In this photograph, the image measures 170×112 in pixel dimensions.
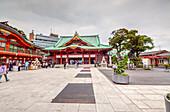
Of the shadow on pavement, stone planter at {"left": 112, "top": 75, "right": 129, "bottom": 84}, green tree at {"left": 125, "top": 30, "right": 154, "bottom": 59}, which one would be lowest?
the shadow on pavement

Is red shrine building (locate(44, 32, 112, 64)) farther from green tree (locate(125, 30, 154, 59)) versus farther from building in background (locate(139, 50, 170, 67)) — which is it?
building in background (locate(139, 50, 170, 67))

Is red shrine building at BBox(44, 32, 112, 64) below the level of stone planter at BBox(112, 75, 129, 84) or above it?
above

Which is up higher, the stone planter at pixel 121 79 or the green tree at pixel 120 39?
the green tree at pixel 120 39

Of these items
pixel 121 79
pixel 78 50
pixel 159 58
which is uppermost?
pixel 78 50

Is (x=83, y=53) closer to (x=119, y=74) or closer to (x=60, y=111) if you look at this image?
(x=119, y=74)

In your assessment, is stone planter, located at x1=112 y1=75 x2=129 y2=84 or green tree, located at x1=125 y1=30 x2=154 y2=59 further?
green tree, located at x1=125 y1=30 x2=154 y2=59

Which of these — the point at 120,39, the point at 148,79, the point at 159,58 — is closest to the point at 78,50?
the point at 120,39

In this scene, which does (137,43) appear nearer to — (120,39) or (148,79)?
(120,39)

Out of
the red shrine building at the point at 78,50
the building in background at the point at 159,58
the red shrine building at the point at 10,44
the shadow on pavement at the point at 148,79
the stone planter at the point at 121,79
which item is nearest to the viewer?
the stone planter at the point at 121,79

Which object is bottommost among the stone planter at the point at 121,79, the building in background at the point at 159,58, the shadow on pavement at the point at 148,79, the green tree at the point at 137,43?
the shadow on pavement at the point at 148,79

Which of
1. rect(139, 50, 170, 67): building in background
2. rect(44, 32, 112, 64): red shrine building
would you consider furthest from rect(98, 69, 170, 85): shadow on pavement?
rect(139, 50, 170, 67): building in background

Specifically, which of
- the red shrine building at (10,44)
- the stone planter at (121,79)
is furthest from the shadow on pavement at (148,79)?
the red shrine building at (10,44)

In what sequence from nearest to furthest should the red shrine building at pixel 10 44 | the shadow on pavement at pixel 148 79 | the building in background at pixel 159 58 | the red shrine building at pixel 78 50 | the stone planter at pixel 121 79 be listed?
the stone planter at pixel 121 79 < the shadow on pavement at pixel 148 79 < the red shrine building at pixel 10 44 < the red shrine building at pixel 78 50 < the building in background at pixel 159 58

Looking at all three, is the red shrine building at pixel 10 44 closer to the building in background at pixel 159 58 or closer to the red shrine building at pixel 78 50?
the red shrine building at pixel 78 50
